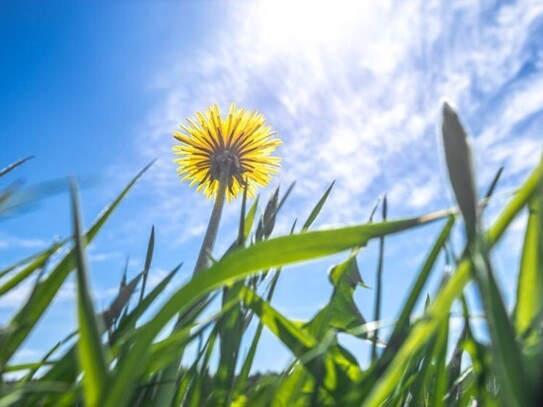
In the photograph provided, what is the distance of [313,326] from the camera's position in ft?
1.68

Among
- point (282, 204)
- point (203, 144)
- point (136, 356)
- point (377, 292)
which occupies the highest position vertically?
point (203, 144)

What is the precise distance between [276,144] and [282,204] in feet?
5.03

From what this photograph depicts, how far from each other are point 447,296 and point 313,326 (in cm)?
25

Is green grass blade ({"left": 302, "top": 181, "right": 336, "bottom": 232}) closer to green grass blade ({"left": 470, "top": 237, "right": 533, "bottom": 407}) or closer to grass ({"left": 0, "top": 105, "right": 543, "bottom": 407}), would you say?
grass ({"left": 0, "top": 105, "right": 543, "bottom": 407})

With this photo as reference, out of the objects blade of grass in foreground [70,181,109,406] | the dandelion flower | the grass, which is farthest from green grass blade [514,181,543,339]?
the dandelion flower

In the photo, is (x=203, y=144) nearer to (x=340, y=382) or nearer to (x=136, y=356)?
(x=340, y=382)

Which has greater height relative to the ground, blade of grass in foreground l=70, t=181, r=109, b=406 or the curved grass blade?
the curved grass blade

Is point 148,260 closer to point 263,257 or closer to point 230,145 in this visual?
point 263,257

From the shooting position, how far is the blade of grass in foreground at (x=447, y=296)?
0.26 meters

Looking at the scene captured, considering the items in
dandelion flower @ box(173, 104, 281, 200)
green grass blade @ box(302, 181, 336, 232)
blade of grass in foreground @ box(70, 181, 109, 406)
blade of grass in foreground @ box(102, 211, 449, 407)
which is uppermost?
dandelion flower @ box(173, 104, 281, 200)

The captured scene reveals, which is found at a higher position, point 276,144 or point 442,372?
point 276,144

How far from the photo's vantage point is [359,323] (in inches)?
20.8

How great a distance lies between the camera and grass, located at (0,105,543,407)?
273 millimetres

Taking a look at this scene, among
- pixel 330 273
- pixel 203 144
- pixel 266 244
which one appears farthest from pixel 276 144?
pixel 266 244
